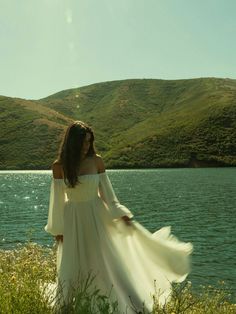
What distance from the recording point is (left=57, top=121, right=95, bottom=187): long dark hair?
24.5ft

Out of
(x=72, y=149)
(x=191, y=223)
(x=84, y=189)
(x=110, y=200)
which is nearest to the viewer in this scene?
(x=72, y=149)

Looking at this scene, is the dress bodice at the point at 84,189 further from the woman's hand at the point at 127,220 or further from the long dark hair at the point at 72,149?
the woman's hand at the point at 127,220

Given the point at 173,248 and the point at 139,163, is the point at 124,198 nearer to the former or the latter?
the point at 173,248

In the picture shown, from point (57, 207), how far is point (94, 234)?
2.39ft

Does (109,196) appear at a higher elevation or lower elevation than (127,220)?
higher

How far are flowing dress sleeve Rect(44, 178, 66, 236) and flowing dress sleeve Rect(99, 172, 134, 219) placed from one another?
625 mm

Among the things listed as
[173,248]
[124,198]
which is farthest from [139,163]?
[173,248]

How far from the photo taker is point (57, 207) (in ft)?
25.7

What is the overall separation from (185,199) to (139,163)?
405 ft

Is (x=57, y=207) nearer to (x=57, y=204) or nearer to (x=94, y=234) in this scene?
(x=57, y=204)

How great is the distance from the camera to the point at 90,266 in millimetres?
7672

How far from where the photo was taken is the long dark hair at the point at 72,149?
24.5ft

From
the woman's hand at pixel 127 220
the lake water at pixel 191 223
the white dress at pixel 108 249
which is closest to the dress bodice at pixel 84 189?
the white dress at pixel 108 249

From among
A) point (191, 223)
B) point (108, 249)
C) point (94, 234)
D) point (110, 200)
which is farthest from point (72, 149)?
point (191, 223)
